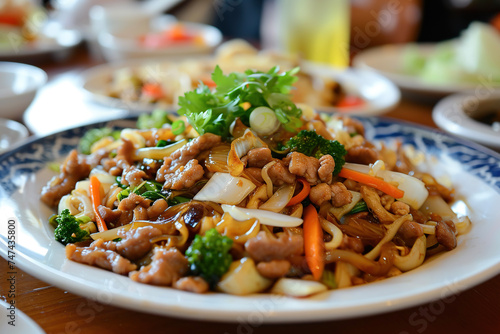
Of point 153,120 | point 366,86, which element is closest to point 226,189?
point 153,120

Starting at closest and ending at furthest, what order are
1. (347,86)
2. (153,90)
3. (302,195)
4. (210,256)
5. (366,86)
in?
(210,256), (302,195), (153,90), (366,86), (347,86)

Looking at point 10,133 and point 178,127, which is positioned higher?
point 178,127

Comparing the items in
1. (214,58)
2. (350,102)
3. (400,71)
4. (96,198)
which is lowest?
(400,71)

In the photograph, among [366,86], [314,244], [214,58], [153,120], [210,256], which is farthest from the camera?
[214,58]

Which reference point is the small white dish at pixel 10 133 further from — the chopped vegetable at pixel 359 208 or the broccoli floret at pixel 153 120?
the chopped vegetable at pixel 359 208

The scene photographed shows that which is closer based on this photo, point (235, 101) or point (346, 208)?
point (346, 208)

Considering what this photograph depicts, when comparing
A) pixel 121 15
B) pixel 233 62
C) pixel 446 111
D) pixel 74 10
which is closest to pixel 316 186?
pixel 446 111

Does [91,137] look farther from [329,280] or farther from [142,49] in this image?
[142,49]

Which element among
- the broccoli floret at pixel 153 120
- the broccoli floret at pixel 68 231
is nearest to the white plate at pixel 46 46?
the broccoli floret at pixel 153 120
